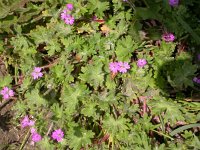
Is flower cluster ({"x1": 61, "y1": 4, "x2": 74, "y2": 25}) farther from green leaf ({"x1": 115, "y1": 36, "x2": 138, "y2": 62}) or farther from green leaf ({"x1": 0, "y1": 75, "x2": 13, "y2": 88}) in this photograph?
green leaf ({"x1": 0, "y1": 75, "x2": 13, "y2": 88})

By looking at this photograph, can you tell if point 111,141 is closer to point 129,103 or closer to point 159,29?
point 129,103

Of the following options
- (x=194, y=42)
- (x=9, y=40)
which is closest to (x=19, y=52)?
(x=9, y=40)

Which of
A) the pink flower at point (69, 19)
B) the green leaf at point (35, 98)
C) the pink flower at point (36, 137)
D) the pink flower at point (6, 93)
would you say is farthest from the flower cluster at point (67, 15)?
the pink flower at point (36, 137)

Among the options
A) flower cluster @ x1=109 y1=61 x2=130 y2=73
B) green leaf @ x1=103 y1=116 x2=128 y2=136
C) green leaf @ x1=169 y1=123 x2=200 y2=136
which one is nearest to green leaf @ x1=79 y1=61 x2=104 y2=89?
flower cluster @ x1=109 y1=61 x2=130 y2=73

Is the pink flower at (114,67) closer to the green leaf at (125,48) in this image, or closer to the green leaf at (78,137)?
the green leaf at (125,48)

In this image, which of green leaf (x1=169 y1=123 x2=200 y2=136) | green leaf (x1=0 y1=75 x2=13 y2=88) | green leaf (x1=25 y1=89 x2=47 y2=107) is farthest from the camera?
green leaf (x1=0 y1=75 x2=13 y2=88)

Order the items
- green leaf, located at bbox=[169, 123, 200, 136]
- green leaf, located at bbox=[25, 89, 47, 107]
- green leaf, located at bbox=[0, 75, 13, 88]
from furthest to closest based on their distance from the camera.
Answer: green leaf, located at bbox=[0, 75, 13, 88], green leaf, located at bbox=[25, 89, 47, 107], green leaf, located at bbox=[169, 123, 200, 136]

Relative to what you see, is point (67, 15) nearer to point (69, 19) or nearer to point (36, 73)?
point (69, 19)

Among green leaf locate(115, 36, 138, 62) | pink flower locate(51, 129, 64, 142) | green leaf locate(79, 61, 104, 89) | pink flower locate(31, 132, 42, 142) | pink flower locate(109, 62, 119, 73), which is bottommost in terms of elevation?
pink flower locate(31, 132, 42, 142)
